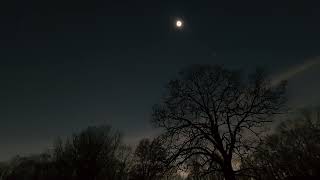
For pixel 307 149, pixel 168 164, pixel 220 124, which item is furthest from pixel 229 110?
pixel 307 149

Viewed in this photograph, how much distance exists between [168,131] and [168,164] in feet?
8.56

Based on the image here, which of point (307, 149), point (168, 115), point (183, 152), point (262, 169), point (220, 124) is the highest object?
point (307, 149)

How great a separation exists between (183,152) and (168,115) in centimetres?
311

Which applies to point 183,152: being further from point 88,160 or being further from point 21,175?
point 21,175

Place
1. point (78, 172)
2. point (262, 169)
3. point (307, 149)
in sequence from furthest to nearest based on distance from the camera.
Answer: point (307, 149) → point (78, 172) → point (262, 169)

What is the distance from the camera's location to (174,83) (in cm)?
1953

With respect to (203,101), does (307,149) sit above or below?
above

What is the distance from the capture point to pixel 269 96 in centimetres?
1747

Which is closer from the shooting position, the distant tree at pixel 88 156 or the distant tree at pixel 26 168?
the distant tree at pixel 88 156

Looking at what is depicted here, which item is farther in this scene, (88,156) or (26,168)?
(26,168)

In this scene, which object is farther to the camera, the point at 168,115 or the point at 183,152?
the point at 168,115

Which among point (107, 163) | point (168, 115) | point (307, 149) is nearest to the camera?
point (168, 115)

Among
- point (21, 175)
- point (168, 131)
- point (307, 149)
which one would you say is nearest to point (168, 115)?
point (168, 131)

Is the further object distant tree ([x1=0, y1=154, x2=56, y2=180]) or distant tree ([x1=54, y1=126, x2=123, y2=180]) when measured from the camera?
distant tree ([x1=0, y1=154, x2=56, y2=180])
